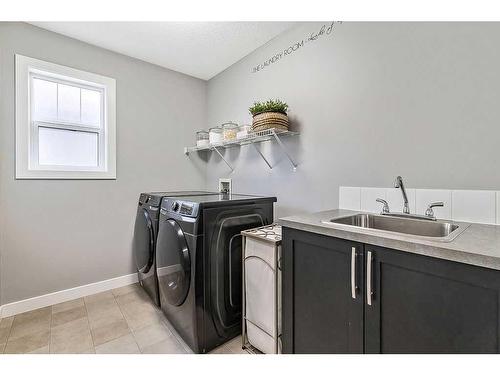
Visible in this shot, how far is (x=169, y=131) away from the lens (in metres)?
2.79

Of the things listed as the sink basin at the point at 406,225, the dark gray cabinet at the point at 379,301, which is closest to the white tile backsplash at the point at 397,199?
the sink basin at the point at 406,225

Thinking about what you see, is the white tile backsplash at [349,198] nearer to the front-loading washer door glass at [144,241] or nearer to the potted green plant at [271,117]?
the potted green plant at [271,117]

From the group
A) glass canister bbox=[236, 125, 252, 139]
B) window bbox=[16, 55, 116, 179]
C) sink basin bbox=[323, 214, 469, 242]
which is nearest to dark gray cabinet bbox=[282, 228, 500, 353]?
sink basin bbox=[323, 214, 469, 242]

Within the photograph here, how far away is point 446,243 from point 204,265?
1.20m

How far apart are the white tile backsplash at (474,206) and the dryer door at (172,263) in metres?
1.53

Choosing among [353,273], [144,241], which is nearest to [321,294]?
[353,273]

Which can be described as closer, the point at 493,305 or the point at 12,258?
the point at 493,305

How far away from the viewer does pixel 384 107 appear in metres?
1.48

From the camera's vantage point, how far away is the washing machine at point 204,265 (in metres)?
1.47

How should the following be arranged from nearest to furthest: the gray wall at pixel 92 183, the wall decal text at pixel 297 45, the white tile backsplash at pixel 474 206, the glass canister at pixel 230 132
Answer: the white tile backsplash at pixel 474 206, the wall decal text at pixel 297 45, the gray wall at pixel 92 183, the glass canister at pixel 230 132
